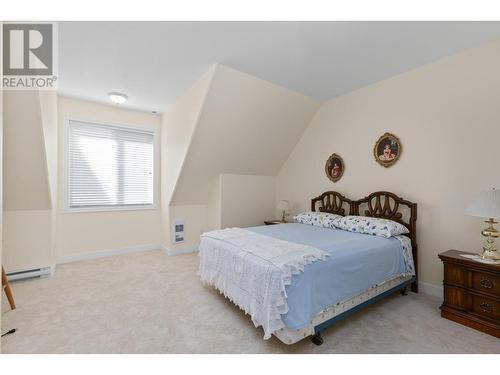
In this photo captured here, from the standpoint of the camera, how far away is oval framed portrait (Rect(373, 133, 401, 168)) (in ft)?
9.84

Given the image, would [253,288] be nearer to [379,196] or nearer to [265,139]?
[379,196]

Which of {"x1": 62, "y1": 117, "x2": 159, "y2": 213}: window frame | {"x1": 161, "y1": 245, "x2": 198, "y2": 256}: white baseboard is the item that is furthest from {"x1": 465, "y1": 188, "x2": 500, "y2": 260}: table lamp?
{"x1": 62, "y1": 117, "x2": 159, "y2": 213}: window frame

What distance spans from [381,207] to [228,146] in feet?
8.12

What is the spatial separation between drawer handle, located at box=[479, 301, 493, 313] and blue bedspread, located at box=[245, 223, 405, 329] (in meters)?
0.64

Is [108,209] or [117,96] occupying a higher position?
[117,96]

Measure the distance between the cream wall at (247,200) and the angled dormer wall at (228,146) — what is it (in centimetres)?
2

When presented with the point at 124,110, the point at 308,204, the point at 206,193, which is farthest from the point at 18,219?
the point at 308,204

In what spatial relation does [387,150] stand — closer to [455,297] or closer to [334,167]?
[334,167]

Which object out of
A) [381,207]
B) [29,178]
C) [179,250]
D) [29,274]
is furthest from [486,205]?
[29,274]

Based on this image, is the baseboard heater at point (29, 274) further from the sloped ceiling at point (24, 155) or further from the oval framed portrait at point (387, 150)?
the oval framed portrait at point (387, 150)

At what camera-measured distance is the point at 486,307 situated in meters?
2.01

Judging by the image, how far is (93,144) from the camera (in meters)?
3.95

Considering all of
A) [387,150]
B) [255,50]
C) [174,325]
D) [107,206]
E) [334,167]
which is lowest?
[174,325]

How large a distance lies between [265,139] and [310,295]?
2.89 meters
